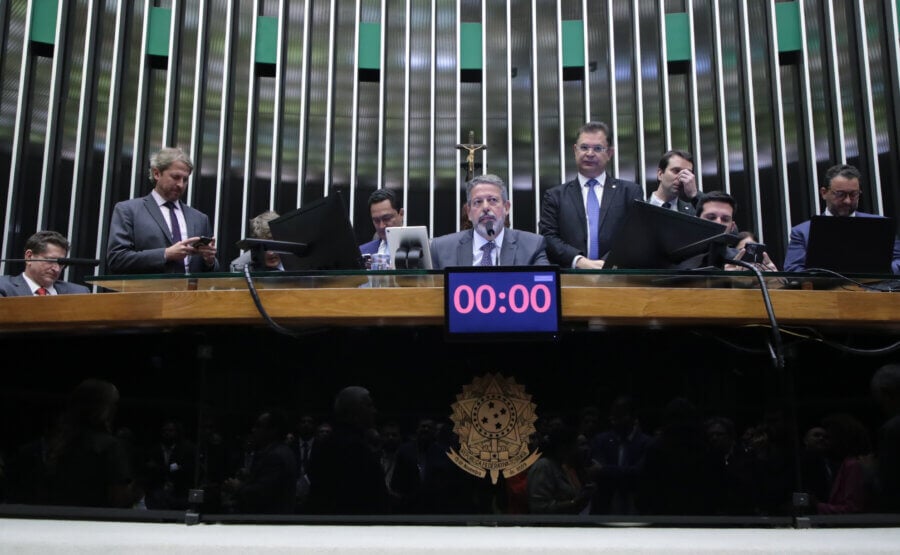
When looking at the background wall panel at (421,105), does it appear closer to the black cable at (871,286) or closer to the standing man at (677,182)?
the standing man at (677,182)

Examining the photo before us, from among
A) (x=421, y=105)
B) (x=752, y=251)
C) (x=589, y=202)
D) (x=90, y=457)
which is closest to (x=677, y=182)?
(x=589, y=202)

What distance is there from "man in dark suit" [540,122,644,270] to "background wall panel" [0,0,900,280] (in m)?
3.52

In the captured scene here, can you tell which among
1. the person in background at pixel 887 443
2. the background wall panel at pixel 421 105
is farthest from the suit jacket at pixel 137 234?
the background wall panel at pixel 421 105

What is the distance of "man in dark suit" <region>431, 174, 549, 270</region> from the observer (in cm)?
280

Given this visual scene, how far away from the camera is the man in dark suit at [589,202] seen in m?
3.29

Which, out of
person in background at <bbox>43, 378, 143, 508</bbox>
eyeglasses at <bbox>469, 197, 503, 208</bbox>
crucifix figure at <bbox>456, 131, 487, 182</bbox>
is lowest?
person in background at <bbox>43, 378, 143, 508</bbox>

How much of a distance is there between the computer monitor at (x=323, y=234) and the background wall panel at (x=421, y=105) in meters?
4.57

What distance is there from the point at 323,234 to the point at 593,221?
4.83ft

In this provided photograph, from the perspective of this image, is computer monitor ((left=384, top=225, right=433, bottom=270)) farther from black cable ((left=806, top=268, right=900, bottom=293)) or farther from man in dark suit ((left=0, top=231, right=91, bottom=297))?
man in dark suit ((left=0, top=231, right=91, bottom=297))

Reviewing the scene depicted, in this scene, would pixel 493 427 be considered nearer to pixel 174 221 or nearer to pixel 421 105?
pixel 174 221

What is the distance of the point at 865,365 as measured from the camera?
76.8 inches

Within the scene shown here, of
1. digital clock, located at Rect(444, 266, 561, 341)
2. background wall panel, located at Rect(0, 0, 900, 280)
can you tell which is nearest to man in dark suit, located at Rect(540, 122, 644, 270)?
digital clock, located at Rect(444, 266, 561, 341)

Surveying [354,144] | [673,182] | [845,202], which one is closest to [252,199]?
[354,144]

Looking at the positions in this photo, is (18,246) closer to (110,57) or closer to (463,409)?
(110,57)
